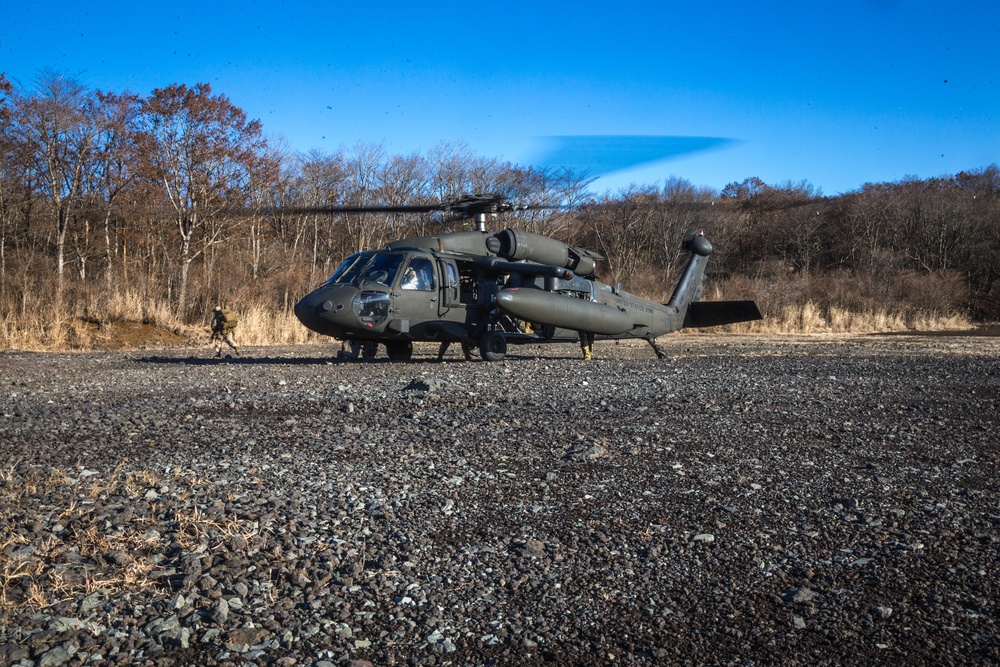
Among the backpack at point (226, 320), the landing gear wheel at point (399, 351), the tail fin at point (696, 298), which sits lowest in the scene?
the landing gear wheel at point (399, 351)

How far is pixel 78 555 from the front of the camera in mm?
3402

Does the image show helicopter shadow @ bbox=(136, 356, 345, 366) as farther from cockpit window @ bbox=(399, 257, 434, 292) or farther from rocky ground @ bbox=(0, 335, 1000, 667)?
rocky ground @ bbox=(0, 335, 1000, 667)

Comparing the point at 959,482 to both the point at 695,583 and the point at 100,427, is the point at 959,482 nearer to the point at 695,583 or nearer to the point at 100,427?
the point at 695,583

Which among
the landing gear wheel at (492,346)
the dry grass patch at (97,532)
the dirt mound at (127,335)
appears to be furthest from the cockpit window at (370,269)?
the dry grass patch at (97,532)

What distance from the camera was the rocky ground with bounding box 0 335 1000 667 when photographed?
8.95 feet

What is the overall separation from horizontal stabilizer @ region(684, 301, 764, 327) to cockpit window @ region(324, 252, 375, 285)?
7.06 metres

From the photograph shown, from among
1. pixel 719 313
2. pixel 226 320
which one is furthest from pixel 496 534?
pixel 719 313

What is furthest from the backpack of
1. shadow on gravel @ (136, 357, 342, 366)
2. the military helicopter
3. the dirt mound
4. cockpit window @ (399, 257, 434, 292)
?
the dirt mound

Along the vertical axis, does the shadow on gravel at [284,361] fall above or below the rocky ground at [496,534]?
above

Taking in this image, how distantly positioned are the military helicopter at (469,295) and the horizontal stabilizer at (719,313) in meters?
2.14

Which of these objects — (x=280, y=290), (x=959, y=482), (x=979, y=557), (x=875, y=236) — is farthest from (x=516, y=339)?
(x=875, y=236)

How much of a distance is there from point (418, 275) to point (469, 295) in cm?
121

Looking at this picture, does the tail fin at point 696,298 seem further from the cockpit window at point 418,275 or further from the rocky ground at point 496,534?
the rocky ground at point 496,534

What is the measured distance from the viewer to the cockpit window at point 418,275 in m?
12.8
